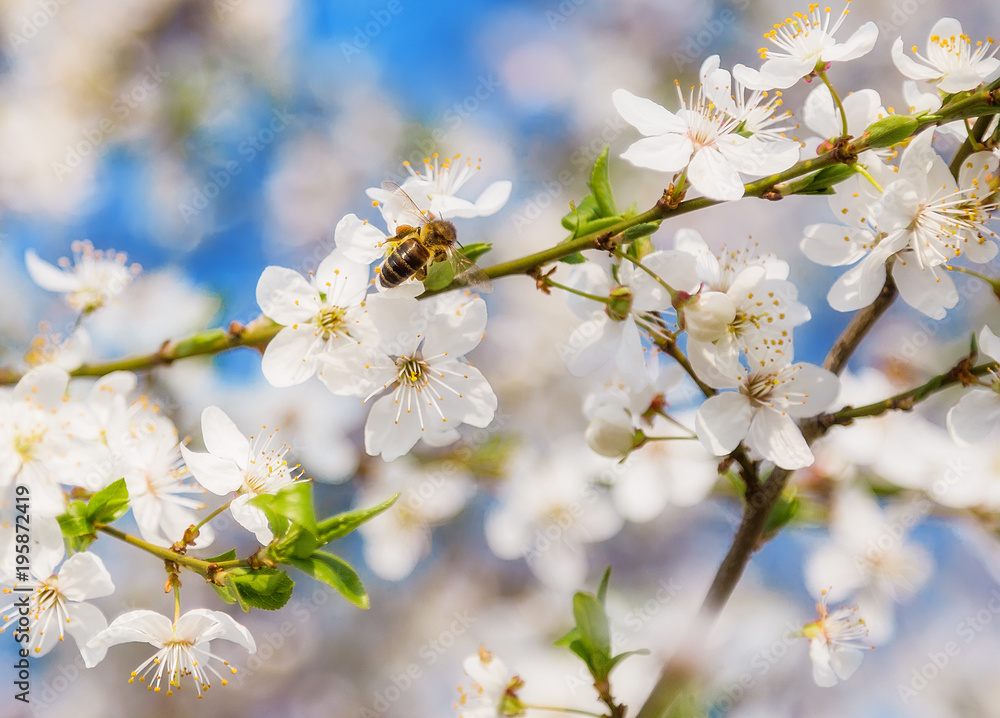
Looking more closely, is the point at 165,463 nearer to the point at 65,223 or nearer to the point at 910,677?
the point at 65,223

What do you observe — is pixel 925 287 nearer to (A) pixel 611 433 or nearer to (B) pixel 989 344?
(B) pixel 989 344

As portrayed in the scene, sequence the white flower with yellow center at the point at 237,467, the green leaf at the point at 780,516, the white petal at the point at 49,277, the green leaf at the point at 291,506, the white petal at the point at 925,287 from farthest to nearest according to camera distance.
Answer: the white petal at the point at 49,277, the green leaf at the point at 780,516, the white petal at the point at 925,287, the white flower with yellow center at the point at 237,467, the green leaf at the point at 291,506

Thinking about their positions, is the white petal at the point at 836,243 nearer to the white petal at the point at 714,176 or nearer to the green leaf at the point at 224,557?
the white petal at the point at 714,176

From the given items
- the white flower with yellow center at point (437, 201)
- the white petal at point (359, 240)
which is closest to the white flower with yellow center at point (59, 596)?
the white petal at point (359, 240)

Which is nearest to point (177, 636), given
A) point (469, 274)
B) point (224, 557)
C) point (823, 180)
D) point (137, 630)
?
point (137, 630)

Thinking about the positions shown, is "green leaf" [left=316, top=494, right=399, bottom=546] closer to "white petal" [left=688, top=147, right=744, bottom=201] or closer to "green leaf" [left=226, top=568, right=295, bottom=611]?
"green leaf" [left=226, top=568, right=295, bottom=611]

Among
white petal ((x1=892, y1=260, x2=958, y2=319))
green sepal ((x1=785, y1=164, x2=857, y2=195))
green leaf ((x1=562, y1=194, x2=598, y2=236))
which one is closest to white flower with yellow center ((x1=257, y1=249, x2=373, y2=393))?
green leaf ((x1=562, y1=194, x2=598, y2=236))
